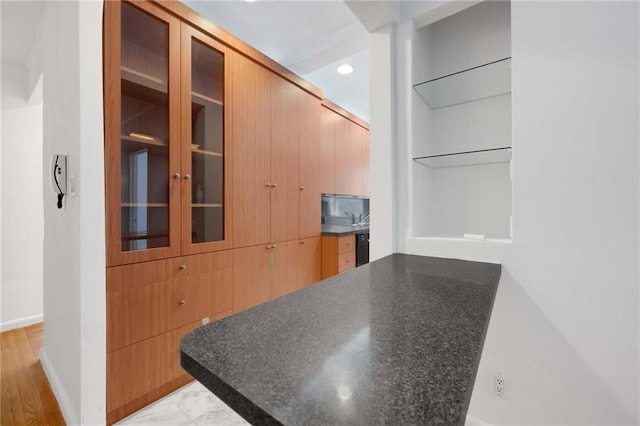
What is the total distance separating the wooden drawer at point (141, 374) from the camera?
4.70ft

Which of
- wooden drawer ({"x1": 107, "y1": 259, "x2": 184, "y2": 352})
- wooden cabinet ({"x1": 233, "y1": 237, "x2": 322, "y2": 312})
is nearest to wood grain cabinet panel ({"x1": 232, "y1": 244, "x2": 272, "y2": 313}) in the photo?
wooden cabinet ({"x1": 233, "y1": 237, "x2": 322, "y2": 312})

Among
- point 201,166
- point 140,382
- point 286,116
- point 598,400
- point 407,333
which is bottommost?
point 140,382

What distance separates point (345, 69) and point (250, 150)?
150 centimetres

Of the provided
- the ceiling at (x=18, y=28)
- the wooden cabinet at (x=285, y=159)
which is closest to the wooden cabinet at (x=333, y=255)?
the wooden cabinet at (x=285, y=159)

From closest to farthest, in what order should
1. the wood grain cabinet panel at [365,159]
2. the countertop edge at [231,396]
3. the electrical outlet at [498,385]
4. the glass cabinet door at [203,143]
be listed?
the countertop edge at [231,396] → the electrical outlet at [498,385] → the glass cabinet door at [203,143] → the wood grain cabinet panel at [365,159]

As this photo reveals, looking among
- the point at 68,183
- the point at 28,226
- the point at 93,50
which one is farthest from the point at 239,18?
the point at 28,226

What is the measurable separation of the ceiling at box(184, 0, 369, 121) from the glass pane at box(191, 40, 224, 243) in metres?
0.43

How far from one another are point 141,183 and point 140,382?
1112 millimetres

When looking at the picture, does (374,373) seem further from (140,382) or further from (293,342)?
(140,382)

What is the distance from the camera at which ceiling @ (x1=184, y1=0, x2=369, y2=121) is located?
78.8 inches

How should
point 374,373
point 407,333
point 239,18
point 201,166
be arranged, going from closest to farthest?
1. point 374,373
2. point 407,333
3. point 201,166
4. point 239,18

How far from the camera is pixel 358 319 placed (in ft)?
1.97

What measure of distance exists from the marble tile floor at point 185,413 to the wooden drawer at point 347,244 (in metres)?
1.71

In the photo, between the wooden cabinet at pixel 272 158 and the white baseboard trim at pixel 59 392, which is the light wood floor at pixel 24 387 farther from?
the wooden cabinet at pixel 272 158
